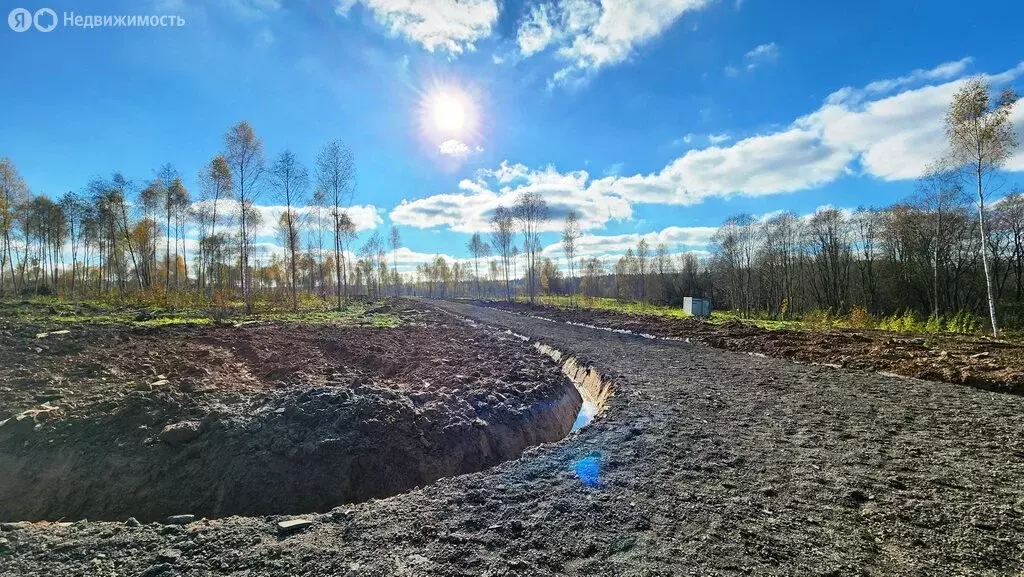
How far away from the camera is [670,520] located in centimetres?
346

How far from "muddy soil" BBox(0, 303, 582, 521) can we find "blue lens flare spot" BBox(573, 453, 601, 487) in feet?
6.53

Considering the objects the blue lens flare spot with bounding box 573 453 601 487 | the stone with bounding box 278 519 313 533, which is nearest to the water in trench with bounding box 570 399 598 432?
the blue lens flare spot with bounding box 573 453 601 487

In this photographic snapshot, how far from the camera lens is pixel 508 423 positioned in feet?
23.5

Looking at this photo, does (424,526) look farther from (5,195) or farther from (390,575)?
(5,195)

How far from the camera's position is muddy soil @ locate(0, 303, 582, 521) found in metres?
4.80

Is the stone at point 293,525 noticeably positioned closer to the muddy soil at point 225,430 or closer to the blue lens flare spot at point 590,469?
the muddy soil at point 225,430

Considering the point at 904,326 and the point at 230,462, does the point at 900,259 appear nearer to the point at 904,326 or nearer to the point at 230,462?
the point at 904,326

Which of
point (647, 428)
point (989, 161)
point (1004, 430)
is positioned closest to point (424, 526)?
point (647, 428)

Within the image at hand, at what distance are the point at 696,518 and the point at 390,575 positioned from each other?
8.10 feet

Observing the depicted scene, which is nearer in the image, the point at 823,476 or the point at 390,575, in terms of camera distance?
the point at 390,575

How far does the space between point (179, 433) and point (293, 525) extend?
9.57ft

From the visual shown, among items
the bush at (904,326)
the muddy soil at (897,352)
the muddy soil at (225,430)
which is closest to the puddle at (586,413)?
the muddy soil at (225,430)

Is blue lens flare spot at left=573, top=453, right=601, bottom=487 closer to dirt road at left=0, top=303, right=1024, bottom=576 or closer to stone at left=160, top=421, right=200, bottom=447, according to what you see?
dirt road at left=0, top=303, right=1024, bottom=576

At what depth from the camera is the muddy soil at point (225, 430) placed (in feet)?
15.8
